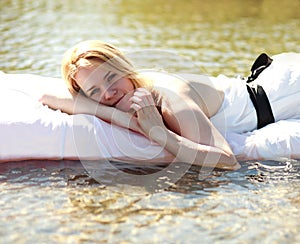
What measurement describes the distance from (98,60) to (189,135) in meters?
0.74

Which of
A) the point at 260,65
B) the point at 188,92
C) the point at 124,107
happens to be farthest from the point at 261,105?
the point at 124,107

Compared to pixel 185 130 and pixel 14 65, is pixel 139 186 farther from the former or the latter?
pixel 14 65

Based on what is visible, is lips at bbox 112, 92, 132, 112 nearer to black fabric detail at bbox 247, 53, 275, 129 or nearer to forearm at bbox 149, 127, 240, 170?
forearm at bbox 149, 127, 240, 170

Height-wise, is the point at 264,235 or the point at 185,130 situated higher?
the point at 185,130

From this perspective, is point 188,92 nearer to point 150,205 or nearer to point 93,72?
point 93,72

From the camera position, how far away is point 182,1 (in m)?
9.95

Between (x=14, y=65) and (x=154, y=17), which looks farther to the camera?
(x=154, y=17)

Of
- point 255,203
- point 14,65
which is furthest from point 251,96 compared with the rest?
point 14,65

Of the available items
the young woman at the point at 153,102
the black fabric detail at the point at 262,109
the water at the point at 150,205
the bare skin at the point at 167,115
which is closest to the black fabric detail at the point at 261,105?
the black fabric detail at the point at 262,109

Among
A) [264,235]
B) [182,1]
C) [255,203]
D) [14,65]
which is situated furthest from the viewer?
[182,1]

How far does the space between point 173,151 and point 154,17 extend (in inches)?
204

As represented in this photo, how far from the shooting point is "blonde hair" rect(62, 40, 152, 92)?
3.88 meters

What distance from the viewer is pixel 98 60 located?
12.7ft

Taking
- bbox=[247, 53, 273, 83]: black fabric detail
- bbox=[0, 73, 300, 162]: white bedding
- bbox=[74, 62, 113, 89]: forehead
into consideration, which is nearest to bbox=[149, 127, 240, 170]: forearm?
bbox=[0, 73, 300, 162]: white bedding
